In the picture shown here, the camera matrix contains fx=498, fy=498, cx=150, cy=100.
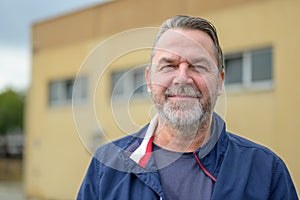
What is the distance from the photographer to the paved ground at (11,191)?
12765 millimetres

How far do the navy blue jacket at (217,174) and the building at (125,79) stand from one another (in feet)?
0.29

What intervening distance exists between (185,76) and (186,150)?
0.30m

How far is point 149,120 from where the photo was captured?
1.84 meters

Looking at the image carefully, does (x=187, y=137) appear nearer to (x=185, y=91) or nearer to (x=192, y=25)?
(x=185, y=91)

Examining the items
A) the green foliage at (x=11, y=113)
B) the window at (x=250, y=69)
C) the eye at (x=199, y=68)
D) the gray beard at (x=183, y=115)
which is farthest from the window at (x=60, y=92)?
the green foliage at (x=11, y=113)

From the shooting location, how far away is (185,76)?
151 cm

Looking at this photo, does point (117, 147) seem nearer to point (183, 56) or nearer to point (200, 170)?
point (200, 170)

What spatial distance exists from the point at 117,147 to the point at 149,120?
181 mm

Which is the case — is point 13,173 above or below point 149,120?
below

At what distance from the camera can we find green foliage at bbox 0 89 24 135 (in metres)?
27.4

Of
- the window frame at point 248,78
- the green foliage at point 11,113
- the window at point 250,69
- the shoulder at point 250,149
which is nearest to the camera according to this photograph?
the shoulder at point 250,149

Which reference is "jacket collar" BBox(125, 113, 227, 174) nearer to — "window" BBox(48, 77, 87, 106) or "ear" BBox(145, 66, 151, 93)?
"ear" BBox(145, 66, 151, 93)

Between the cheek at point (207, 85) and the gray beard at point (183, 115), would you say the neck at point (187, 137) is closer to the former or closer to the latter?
the gray beard at point (183, 115)

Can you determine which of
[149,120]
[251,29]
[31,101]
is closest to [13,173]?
[31,101]
